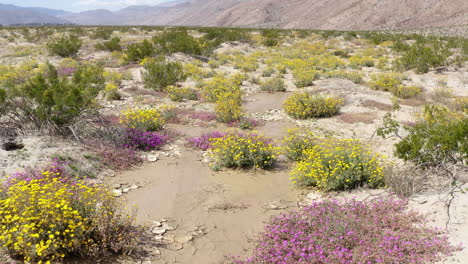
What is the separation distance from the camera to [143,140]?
28.1 ft

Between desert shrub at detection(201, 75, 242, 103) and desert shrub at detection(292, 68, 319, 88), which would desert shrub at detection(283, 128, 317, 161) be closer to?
desert shrub at detection(201, 75, 242, 103)

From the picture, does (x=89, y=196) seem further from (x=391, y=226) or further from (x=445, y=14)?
(x=445, y=14)

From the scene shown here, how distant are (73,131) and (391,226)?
6841mm

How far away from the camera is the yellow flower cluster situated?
3914mm

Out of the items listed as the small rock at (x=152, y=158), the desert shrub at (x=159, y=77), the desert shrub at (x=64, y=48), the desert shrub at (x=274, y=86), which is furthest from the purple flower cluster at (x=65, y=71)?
the small rock at (x=152, y=158)

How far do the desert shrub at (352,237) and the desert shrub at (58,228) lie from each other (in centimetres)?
176

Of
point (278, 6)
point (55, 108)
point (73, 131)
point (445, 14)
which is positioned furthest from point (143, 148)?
point (278, 6)

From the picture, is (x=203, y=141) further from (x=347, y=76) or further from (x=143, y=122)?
(x=347, y=76)

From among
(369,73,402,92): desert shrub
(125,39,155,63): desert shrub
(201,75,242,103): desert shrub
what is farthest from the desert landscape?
(125,39,155,63): desert shrub

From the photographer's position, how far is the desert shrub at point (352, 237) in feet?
13.4

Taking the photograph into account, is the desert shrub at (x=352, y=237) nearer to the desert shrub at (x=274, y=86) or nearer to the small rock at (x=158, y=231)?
the small rock at (x=158, y=231)

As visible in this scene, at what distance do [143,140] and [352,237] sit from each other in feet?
19.4

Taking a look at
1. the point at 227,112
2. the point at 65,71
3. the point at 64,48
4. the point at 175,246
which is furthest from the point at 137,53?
the point at 175,246

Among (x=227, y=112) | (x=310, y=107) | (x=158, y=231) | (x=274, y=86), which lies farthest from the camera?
(x=274, y=86)
